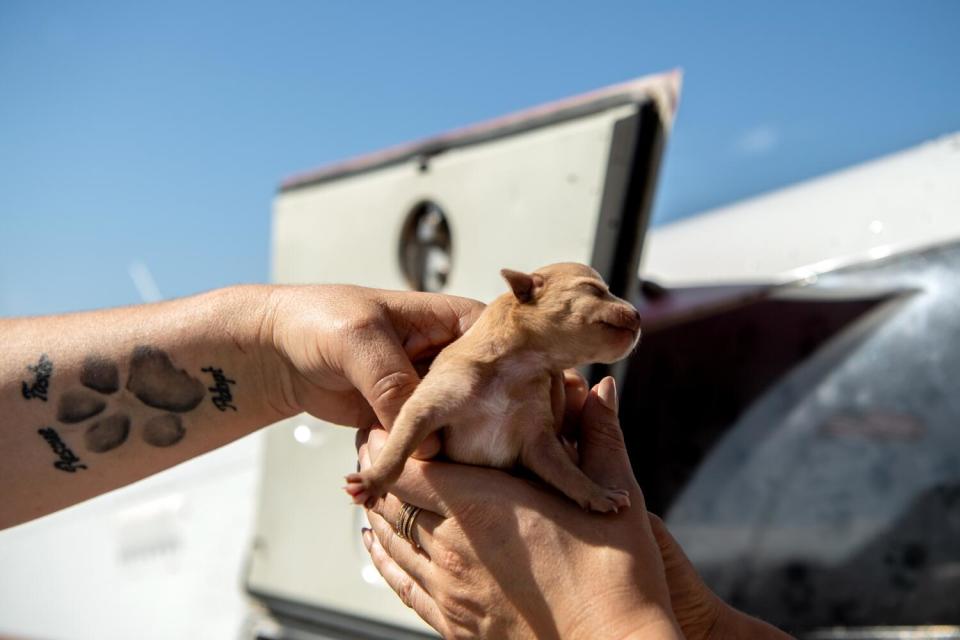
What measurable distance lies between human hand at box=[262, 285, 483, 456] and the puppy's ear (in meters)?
0.26

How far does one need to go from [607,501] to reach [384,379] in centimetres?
51

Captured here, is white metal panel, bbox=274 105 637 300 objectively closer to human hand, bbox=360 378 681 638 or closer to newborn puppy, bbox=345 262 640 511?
newborn puppy, bbox=345 262 640 511

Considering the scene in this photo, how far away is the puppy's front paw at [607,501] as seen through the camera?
159 cm

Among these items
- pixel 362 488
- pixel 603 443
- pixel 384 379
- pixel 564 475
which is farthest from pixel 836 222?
pixel 362 488

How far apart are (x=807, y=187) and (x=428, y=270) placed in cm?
221

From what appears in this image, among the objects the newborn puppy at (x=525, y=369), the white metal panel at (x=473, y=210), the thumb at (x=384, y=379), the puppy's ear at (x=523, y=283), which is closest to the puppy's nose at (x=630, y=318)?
the newborn puppy at (x=525, y=369)

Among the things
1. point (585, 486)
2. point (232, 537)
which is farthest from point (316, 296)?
point (232, 537)

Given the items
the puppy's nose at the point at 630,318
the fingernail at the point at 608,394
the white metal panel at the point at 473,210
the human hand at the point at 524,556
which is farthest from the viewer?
the white metal panel at the point at 473,210

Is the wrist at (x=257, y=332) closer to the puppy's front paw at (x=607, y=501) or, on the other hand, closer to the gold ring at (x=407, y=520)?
the gold ring at (x=407, y=520)

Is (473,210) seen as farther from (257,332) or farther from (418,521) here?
(418,521)

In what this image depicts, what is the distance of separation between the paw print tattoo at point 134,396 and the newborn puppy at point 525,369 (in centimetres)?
69

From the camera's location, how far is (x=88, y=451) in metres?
2.04

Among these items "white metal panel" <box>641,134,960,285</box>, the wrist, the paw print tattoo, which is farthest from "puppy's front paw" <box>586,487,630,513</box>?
"white metal panel" <box>641,134,960,285</box>

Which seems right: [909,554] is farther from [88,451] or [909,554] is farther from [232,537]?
[232,537]
